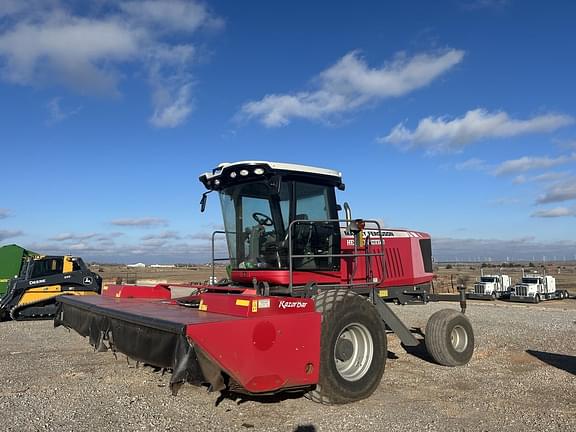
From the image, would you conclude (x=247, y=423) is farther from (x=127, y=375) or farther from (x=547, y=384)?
(x=547, y=384)

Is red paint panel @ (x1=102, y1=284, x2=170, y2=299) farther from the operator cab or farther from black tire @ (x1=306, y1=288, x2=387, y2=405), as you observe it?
black tire @ (x1=306, y1=288, x2=387, y2=405)

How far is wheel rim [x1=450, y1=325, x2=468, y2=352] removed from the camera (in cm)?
900

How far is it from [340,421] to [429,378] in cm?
276

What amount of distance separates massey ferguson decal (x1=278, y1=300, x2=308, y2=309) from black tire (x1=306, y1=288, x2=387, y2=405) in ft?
0.83

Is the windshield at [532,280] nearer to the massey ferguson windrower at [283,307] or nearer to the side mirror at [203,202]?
the massey ferguson windrower at [283,307]

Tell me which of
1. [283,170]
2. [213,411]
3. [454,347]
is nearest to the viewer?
[213,411]

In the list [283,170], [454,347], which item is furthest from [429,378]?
[283,170]

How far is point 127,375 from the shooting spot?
782 cm

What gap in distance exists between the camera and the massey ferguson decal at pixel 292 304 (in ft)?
18.5

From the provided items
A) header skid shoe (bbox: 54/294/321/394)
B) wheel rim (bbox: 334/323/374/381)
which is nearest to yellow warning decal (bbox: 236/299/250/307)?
header skid shoe (bbox: 54/294/321/394)

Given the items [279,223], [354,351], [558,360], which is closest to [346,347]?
[354,351]

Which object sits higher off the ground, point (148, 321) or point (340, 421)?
point (148, 321)

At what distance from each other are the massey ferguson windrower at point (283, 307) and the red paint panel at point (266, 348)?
0.01m

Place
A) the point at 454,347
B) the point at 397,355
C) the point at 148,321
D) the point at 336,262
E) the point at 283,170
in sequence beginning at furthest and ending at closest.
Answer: the point at 397,355, the point at 454,347, the point at 336,262, the point at 283,170, the point at 148,321
